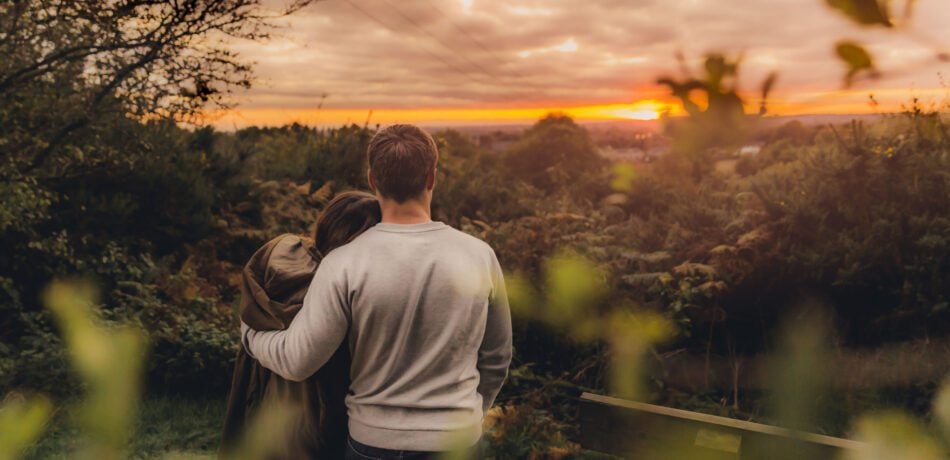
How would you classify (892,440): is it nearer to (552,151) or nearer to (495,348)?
(495,348)

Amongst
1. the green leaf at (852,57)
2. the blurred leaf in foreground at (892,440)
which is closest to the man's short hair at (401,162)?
the green leaf at (852,57)

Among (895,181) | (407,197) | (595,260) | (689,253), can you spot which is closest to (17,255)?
(595,260)

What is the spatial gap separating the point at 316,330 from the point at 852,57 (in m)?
1.74

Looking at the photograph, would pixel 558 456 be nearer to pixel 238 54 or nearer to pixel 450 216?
pixel 238 54

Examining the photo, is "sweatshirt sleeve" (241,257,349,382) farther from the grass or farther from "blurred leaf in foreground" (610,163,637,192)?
the grass

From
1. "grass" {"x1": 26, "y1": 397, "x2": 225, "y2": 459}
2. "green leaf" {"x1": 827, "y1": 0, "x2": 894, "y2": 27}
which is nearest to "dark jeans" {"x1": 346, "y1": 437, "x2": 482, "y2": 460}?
"green leaf" {"x1": 827, "y1": 0, "x2": 894, "y2": 27}

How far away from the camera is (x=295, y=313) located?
2521 mm

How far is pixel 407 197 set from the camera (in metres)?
2.40

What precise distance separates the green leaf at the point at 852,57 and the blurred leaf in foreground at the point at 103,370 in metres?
0.81

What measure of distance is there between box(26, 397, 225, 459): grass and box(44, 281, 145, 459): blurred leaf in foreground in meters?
4.51

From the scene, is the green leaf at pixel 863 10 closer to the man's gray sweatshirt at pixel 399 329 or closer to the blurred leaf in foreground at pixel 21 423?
Answer: the blurred leaf in foreground at pixel 21 423

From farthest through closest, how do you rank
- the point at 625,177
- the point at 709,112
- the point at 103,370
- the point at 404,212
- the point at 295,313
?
the point at 625,177 < the point at 295,313 < the point at 404,212 < the point at 709,112 < the point at 103,370

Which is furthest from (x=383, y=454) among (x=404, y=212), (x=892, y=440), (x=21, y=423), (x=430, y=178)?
(x=892, y=440)

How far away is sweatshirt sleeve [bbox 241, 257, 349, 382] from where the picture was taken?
2305 mm
